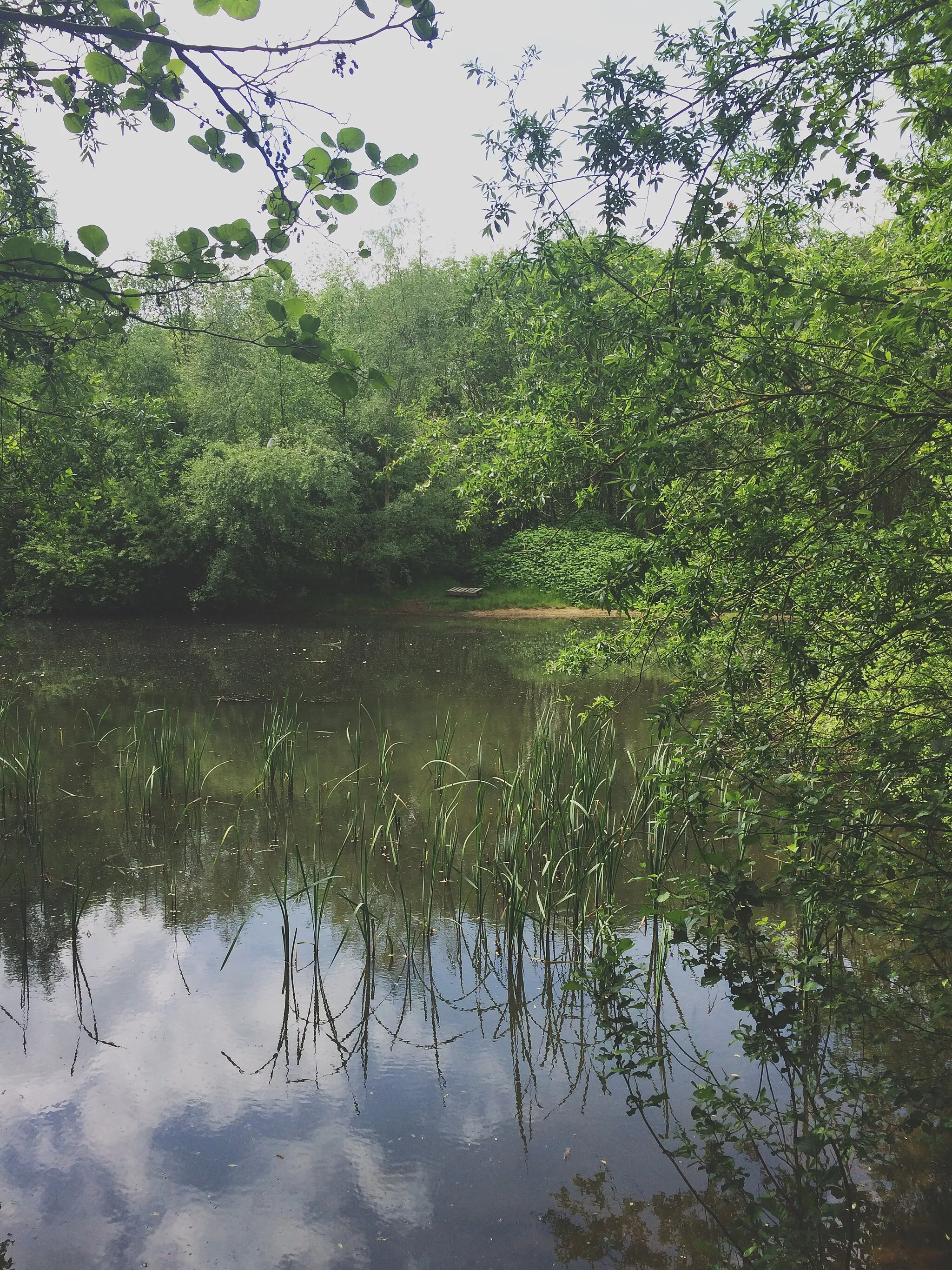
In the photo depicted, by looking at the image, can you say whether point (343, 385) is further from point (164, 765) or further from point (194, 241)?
point (164, 765)

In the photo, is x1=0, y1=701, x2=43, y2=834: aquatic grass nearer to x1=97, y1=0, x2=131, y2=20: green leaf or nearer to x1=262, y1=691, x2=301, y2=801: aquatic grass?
x1=262, y1=691, x2=301, y2=801: aquatic grass

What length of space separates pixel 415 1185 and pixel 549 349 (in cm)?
396

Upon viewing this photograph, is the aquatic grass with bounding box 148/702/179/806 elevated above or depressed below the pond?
above

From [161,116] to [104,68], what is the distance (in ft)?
0.59

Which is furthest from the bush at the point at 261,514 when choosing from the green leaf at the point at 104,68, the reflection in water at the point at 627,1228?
the green leaf at the point at 104,68

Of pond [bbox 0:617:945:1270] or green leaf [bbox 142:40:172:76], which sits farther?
pond [bbox 0:617:945:1270]

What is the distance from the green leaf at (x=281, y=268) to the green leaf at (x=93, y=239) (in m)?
0.35

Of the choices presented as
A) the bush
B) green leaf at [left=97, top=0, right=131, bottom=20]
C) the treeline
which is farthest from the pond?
the bush

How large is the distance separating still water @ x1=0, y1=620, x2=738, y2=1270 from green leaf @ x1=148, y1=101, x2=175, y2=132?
360 cm

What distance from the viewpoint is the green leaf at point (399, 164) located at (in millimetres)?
1869

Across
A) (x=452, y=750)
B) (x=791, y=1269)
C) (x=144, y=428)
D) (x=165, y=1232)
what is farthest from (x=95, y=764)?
(x=791, y=1269)

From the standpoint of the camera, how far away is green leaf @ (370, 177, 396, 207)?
1876 millimetres

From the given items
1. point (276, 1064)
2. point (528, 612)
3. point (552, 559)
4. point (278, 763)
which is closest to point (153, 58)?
point (276, 1064)

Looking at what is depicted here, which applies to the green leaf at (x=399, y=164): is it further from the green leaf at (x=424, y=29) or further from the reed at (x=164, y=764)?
the reed at (x=164, y=764)
